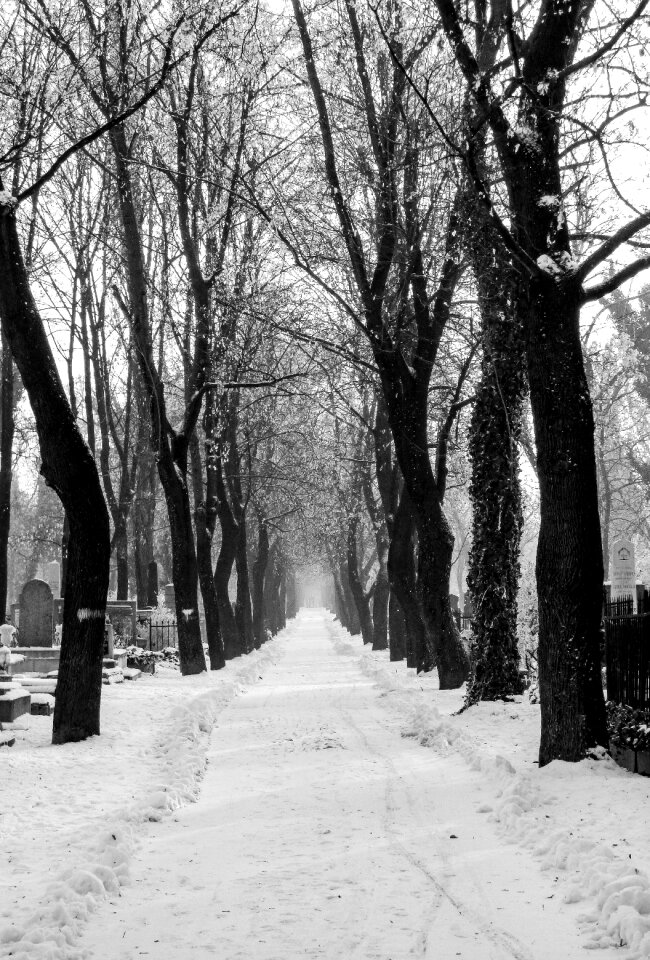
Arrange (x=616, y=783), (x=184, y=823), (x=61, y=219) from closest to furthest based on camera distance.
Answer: (x=184, y=823)
(x=616, y=783)
(x=61, y=219)

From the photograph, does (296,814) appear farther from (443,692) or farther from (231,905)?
(443,692)

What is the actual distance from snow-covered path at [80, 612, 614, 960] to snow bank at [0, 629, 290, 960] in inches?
5.6

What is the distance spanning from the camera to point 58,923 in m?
5.00

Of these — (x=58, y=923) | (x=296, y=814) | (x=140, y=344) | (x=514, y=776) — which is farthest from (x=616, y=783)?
(x=140, y=344)

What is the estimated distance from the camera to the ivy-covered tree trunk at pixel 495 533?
546 inches

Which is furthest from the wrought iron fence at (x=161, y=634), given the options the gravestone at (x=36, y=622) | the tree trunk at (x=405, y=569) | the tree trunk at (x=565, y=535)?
the tree trunk at (x=565, y=535)

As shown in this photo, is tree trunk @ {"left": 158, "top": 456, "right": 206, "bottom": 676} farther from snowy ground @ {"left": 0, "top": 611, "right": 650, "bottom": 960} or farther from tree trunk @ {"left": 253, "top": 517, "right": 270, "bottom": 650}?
tree trunk @ {"left": 253, "top": 517, "right": 270, "bottom": 650}

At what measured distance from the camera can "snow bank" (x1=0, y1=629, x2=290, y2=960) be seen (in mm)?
4859

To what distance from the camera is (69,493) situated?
1138 cm

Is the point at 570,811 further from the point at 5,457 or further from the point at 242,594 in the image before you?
the point at 242,594

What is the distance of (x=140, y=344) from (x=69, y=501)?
26.9 ft

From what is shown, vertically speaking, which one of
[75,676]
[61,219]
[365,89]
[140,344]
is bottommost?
[75,676]

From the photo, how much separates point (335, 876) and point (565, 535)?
14.2ft

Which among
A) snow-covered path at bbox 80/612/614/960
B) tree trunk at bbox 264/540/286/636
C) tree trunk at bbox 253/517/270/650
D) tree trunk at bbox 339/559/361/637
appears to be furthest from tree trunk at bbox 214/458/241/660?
tree trunk at bbox 339/559/361/637
